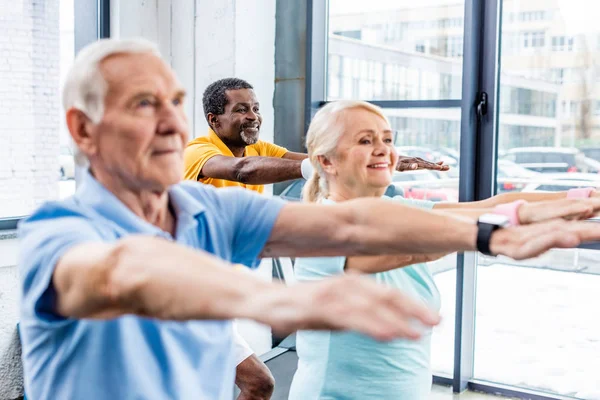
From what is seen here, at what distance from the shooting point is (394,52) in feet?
13.7

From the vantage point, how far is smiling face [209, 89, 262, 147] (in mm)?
3346

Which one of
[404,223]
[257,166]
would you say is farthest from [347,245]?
[257,166]

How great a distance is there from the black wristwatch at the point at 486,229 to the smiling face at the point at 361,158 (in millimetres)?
641

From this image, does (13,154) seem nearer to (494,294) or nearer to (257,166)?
(257,166)

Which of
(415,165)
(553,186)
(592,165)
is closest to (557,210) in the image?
(415,165)

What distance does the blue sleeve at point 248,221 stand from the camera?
128 centimetres

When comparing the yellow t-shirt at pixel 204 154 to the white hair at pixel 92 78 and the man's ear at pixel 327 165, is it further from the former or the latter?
the white hair at pixel 92 78

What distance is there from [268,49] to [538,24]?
152cm

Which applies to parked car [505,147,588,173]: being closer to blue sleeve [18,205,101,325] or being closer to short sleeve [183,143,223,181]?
short sleeve [183,143,223,181]

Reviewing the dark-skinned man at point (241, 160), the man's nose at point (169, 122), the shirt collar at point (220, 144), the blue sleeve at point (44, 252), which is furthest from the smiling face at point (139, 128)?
the shirt collar at point (220, 144)

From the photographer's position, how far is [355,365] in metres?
1.72

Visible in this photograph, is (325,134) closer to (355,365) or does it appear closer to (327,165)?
(327,165)

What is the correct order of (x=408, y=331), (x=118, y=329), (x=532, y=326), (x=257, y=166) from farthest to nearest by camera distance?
(x=532, y=326) < (x=257, y=166) < (x=118, y=329) < (x=408, y=331)

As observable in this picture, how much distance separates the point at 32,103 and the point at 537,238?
2887 millimetres
